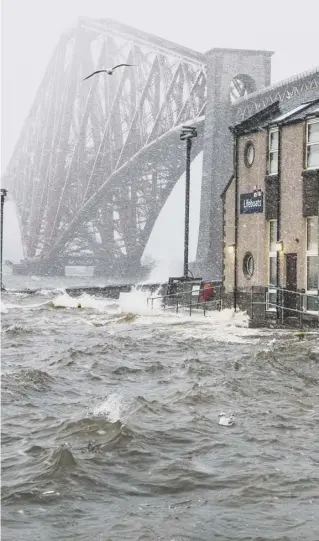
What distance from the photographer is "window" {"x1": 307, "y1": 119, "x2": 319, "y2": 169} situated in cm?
2219

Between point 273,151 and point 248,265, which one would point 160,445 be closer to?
point 248,265

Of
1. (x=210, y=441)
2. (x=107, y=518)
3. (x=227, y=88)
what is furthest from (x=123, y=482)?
(x=227, y=88)

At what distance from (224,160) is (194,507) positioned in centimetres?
5469

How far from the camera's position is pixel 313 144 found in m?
22.3

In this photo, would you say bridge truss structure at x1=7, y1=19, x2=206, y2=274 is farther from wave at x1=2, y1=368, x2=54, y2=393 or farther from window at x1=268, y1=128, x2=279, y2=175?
wave at x1=2, y1=368, x2=54, y2=393

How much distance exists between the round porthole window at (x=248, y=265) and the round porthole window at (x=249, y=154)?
3384 millimetres

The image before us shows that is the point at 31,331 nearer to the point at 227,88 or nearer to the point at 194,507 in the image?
the point at 194,507

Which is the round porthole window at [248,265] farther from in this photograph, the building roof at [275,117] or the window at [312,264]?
the building roof at [275,117]

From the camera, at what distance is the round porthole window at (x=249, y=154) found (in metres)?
25.3

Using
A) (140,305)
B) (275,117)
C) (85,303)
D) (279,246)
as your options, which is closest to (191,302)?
(140,305)

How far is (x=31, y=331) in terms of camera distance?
851 inches

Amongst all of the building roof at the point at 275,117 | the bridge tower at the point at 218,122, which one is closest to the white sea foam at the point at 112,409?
the building roof at the point at 275,117

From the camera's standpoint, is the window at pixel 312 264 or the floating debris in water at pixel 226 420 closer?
the floating debris in water at pixel 226 420

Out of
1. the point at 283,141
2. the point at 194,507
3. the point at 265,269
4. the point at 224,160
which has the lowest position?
the point at 194,507
